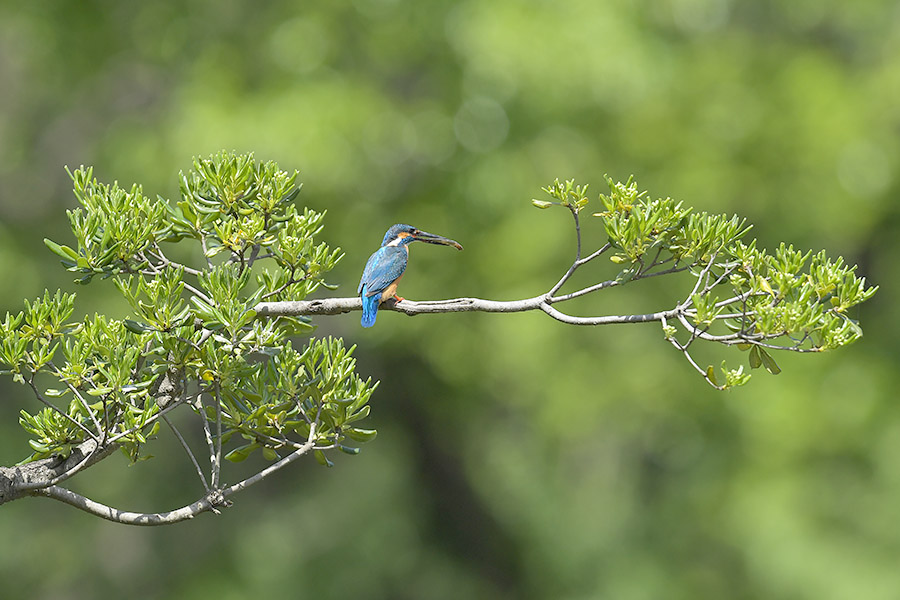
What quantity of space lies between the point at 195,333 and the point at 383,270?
0.87m

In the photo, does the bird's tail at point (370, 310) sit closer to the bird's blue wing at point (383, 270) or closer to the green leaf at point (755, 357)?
the bird's blue wing at point (383, 270)

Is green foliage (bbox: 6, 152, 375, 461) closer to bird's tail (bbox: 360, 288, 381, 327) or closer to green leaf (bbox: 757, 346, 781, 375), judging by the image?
bird's tail (bbox: 360, 288, 381, 327)

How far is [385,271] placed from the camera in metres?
3.81

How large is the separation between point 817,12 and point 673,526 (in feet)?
27.1

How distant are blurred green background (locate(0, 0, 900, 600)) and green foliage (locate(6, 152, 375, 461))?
767 cm

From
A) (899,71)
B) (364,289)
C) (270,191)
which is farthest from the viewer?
(899,71)

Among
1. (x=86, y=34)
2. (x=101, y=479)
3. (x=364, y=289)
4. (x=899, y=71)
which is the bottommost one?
(x=101, y=479)

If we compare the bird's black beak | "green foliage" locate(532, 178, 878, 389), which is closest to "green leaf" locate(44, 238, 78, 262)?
the bird's black beak

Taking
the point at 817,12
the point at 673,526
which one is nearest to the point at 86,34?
the point at 817,12

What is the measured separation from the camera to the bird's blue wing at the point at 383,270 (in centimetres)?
371

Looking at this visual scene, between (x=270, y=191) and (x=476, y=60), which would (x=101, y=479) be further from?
(x=270, y=191)

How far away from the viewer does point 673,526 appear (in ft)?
55.7

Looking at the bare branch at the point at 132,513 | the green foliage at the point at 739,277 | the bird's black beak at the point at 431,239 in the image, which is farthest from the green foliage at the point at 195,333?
the green foliage at the point at 739,277

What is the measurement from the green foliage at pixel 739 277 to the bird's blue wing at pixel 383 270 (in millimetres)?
752
